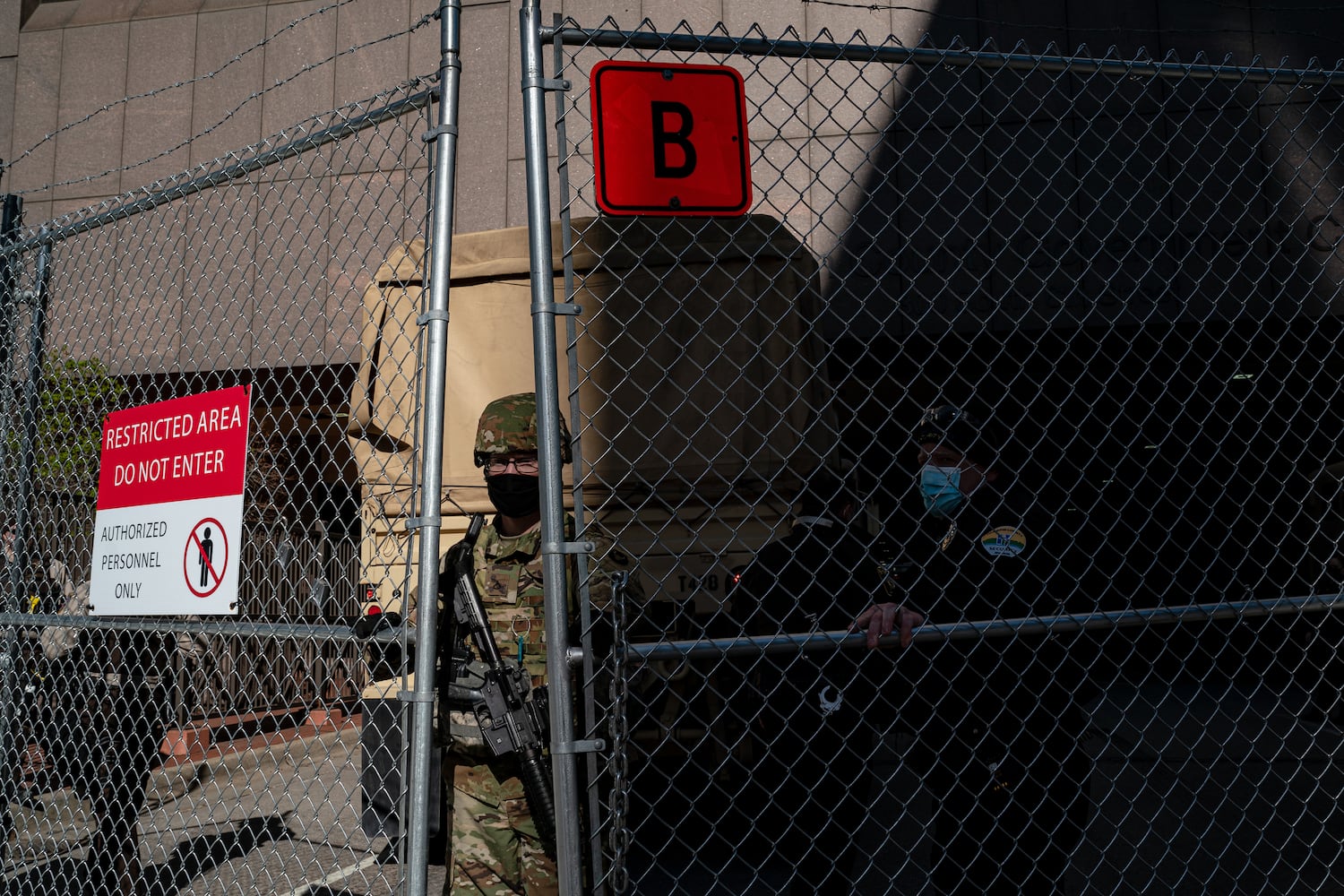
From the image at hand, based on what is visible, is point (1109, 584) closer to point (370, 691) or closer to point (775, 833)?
point (775, 833)

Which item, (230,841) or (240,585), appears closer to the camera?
(230,841)

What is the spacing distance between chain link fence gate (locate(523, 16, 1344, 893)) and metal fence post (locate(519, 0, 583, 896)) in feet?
0.10

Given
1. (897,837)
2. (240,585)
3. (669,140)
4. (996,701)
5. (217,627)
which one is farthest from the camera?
(240,585)

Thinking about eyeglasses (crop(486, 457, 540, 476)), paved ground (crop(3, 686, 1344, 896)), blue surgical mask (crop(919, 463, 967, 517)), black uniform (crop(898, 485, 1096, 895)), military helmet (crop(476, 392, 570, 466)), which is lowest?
Result: paved ground (crop(3, 686, 1344, 896))

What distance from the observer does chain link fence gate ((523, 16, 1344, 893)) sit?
9.02ft

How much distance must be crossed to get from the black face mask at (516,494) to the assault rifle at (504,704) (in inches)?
13.9

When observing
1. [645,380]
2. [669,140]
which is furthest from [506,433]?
[645,380]

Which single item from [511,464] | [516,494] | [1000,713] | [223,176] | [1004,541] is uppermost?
[223,176]

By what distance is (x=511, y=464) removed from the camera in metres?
3.34

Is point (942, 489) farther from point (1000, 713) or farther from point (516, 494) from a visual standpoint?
point (516, 494)

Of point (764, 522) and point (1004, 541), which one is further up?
point (764, 522)

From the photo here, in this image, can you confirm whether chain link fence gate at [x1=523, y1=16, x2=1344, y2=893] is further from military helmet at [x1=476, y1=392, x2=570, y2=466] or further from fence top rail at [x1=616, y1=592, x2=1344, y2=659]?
military helmet at [x1=476, y1=392, x2=570, y2=466]

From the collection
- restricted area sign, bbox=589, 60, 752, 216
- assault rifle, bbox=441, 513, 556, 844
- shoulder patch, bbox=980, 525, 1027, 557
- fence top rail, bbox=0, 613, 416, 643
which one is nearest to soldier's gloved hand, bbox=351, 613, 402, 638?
fence top rail, bbox=0, 613, 416, 643

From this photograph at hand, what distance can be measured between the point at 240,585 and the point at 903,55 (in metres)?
5.44
